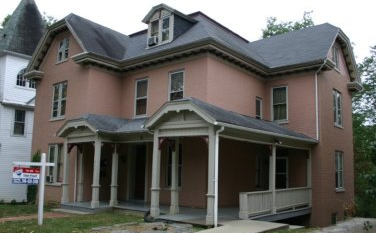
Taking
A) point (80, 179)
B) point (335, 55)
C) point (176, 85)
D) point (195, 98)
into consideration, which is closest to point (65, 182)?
point (80, 179)

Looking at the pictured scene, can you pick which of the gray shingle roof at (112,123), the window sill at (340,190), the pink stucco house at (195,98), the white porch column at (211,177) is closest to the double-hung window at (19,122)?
the pink stucco house at (195,98)

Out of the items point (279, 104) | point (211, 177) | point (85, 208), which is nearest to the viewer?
point (211, 177)

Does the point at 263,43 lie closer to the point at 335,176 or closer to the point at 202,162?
the point at 335,176

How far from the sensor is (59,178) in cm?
1964

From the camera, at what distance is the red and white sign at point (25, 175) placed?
11.8 meters

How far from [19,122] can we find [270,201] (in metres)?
18.2

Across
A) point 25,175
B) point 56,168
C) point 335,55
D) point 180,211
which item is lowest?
point 180,211

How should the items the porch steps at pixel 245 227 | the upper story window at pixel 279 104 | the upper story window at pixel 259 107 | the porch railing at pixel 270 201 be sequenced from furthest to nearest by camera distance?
the upper story window at pixel 259 107 < the upper story window at pixel 279 104 < the porch railing at pixel 270 201 < the porch steps at pixel 245 227

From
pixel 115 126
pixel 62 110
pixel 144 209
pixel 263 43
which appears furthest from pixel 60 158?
pixel 263 43

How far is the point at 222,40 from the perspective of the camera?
17.3 m

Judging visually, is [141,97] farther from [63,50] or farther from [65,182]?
[63,50]

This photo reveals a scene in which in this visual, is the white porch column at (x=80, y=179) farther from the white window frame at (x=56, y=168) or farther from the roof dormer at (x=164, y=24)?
the roof dormer at (x=164, y=24)

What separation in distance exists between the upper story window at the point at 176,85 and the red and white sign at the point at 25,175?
22.3 feet

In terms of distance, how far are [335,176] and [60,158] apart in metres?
13.1
